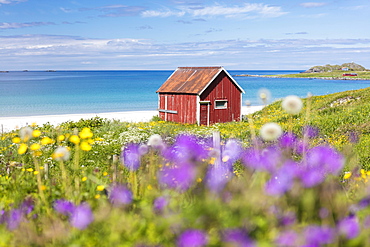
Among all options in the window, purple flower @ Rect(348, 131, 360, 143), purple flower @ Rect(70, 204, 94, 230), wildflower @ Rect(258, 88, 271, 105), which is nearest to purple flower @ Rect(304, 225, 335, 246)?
purple flower @ Rect(70, 204, 94, 230)

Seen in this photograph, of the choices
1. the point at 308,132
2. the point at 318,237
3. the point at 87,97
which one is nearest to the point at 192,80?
the point at 308,132

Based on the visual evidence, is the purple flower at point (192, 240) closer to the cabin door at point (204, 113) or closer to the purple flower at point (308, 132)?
the purple flower at point (308, 132)

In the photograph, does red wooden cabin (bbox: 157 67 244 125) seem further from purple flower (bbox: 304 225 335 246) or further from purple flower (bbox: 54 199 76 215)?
purple flower (bbox: 304 225 335 246)

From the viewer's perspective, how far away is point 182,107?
27172 millimetres

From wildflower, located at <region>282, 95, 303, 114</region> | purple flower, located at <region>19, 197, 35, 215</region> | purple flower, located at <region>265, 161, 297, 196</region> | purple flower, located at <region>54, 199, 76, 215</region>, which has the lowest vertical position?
purple flower, located at <region>19, 197, 35, 215</region>

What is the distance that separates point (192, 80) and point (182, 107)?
2.20 metres

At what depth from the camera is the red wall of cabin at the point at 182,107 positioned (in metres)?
26.4

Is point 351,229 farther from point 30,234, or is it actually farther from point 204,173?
point 30,234

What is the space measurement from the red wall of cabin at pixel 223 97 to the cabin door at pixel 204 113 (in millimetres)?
279

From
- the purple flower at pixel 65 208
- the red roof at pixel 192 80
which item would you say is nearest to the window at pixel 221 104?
the red roof at pixel 192 80

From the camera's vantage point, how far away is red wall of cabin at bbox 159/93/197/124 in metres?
26.4

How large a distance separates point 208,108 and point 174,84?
12.7 feet

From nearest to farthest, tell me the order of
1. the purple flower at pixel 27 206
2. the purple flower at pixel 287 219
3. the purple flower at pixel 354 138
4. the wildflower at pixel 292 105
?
the purple flower at pixel 287 219 → the wildflower at pixel 292 105 → the purple flower at pixel 27 206 → the purple flower at pixel 354 138

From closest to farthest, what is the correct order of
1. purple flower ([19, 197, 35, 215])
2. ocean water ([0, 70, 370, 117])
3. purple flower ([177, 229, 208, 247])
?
purple flower ([177, 229, 208, 247]), purple flower ([19, 197, 35, 215]), ocean water ([0, 70, 370, 117])
